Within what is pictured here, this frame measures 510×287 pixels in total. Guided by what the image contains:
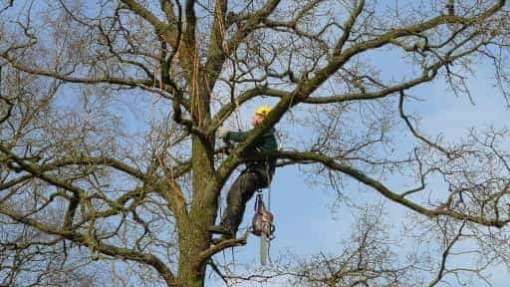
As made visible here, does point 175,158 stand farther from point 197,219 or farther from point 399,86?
point 399,86

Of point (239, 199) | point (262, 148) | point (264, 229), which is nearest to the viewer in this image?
point (264, 229)

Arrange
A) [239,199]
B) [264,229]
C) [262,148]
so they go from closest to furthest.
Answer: [264,229] < [239,199] < [262,148]

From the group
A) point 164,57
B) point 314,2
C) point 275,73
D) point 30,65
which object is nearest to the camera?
point 164,57

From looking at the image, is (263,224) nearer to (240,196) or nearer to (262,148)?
(240,196)

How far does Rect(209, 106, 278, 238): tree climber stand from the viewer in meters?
8.15

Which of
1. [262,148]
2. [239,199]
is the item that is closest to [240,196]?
[239,199]

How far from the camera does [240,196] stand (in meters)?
8.20

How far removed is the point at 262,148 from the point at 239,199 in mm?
480

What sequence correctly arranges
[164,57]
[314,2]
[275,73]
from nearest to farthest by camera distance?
[164,57], [275,73], [314,2]

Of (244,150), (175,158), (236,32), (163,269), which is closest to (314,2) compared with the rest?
(236,32)

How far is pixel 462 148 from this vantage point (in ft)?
26.8

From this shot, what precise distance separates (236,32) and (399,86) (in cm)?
141

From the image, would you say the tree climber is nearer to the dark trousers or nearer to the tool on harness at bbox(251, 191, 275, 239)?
the dark trousers

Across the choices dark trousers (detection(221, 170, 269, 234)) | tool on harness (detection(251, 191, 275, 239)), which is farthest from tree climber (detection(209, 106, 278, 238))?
tool on harness (detection(251, 191, 275, 239))
